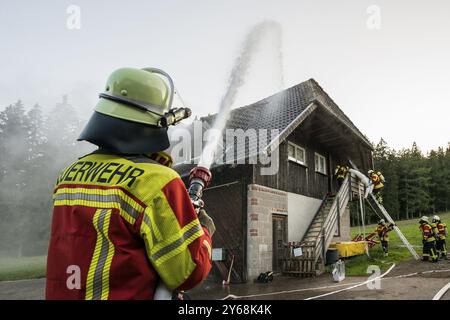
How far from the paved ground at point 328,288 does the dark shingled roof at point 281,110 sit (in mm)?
3947

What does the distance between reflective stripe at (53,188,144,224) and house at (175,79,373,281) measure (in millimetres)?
8182

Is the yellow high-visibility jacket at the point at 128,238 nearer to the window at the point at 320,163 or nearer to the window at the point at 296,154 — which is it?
the window at the point at 296,154

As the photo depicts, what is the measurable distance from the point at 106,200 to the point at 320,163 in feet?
48.4

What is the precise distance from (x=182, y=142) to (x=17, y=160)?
25.1 meters

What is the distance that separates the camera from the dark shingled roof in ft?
38.0

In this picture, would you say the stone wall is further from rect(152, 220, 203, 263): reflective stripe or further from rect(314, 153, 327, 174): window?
rect(152, 220, 203, 263): reflective stripe

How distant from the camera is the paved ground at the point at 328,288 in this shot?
6852 millimetres

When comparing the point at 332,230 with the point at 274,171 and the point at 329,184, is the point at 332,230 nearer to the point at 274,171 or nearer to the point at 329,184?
the point at 274,171

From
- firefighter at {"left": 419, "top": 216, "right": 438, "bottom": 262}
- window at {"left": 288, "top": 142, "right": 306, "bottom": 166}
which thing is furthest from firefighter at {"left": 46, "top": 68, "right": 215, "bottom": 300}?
firefighter at {"left": 419, "top": 216, "right": 438, "bottom": 262}

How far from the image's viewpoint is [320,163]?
1532 centimetres

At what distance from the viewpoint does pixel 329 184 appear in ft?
51.7

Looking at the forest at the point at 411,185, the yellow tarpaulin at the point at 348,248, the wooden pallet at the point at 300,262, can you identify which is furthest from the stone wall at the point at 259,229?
the forest at the point at 411,185
